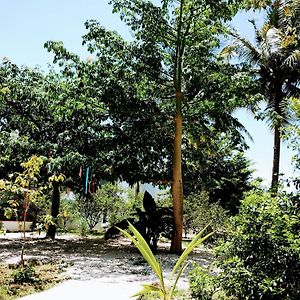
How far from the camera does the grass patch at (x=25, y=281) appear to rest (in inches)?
267

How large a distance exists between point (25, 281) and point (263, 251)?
14.1 feet

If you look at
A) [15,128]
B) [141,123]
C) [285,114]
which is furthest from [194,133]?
[15,128]

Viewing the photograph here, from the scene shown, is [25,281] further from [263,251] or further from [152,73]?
[152,73]

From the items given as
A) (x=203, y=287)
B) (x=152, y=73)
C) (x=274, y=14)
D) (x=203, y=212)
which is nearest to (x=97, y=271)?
(x=203, y=287)

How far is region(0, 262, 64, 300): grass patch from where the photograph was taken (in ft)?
22.2

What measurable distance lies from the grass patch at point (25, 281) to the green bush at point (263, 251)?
10.5 feet

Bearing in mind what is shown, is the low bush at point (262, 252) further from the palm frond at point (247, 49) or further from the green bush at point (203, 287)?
the palm frond at point (247, 49)

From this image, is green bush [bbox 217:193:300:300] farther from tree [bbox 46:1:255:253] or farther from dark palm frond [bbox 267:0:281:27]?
dark palm frond [bbox 267:0:281:27]

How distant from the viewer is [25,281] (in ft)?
24.8

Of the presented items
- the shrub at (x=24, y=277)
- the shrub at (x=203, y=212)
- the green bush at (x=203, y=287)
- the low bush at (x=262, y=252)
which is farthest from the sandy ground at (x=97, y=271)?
the shrub at (x=203, y=212)

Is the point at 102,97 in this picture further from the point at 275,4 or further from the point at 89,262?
the point at 275,4

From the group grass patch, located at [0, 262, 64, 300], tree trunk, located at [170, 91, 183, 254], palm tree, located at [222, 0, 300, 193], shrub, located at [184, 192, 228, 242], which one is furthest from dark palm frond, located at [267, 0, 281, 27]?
grass patch, located at [0, 262, 64, 300]

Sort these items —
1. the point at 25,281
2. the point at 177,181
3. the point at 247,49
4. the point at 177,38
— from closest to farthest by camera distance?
1. the point at 25,281
2. the point at 177,38
3. the point at 177,181
4. the point at 247,49

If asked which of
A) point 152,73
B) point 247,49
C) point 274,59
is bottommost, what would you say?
point 152,73
